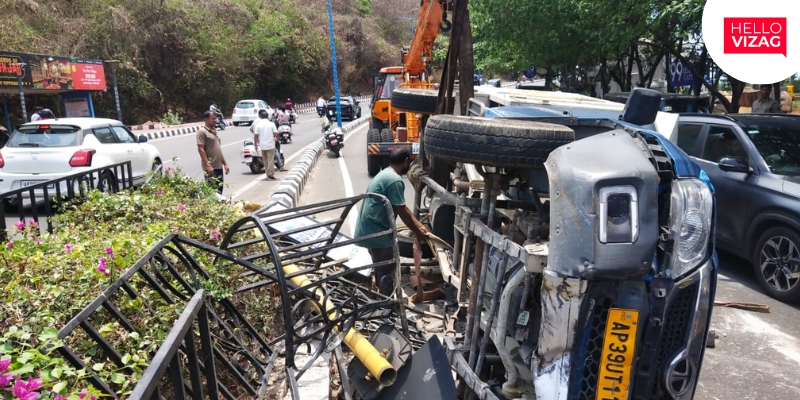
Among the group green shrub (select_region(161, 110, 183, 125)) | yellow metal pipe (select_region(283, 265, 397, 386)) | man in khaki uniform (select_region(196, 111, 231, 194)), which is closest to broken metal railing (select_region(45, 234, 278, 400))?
yellow metal pipe (select_region(283, 265, 397, 386))

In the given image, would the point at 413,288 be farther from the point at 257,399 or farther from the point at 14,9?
the point at 14,9

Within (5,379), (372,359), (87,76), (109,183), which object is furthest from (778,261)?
(87,76)

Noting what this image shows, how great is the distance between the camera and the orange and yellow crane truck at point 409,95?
A: 6637 mm

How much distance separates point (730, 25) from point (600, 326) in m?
8.62

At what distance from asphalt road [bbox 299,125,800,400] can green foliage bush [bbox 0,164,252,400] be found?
3.24m

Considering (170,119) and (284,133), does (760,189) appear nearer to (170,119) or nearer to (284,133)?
(284,133)

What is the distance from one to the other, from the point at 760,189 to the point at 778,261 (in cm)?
71

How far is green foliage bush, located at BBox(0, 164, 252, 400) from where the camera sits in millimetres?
1784

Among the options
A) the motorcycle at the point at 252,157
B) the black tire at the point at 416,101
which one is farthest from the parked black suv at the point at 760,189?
the motorcycle at the point at 252,157

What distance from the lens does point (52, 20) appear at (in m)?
28.3

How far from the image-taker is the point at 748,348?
433 centimetres

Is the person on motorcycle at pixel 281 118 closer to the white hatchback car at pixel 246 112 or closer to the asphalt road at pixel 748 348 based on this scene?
the white hatchback car at pixel 246 112

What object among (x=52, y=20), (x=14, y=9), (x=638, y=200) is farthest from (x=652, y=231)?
(x=52, y=20)

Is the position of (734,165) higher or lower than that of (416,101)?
lower
